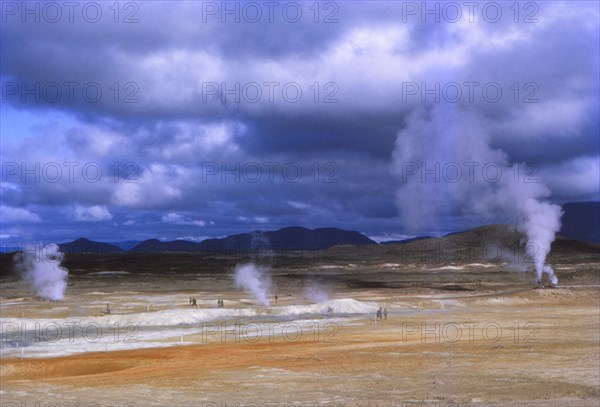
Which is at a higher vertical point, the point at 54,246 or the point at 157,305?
the point at 54,246

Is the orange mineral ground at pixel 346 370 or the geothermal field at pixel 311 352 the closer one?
the orange mineral ground at pixel 346 370

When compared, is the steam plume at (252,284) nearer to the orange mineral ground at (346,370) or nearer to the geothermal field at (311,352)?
the geothermal field at (311,352)

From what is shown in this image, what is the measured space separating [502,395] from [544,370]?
190 inches

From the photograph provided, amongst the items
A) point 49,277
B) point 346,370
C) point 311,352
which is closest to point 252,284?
point 49,277

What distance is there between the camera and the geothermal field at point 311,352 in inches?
805

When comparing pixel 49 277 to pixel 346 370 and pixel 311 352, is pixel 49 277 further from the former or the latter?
pixel 346 370

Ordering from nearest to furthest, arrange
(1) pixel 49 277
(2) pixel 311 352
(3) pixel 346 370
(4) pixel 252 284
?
(3) pixel 346 370
(2) pixel 311 352
(1) pixel 49 277
(4) pixel 252 284

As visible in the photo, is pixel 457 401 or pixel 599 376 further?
pixel 599 376

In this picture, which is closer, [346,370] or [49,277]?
[346,370]

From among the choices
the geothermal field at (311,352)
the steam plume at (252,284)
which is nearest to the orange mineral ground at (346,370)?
the geothermal field at (311,352)

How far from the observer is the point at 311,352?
29672mm

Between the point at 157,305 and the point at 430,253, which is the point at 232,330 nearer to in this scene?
the point at 157,305

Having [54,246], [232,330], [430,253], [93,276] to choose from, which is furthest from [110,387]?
[430,253]

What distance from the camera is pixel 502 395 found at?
64.4 ft
